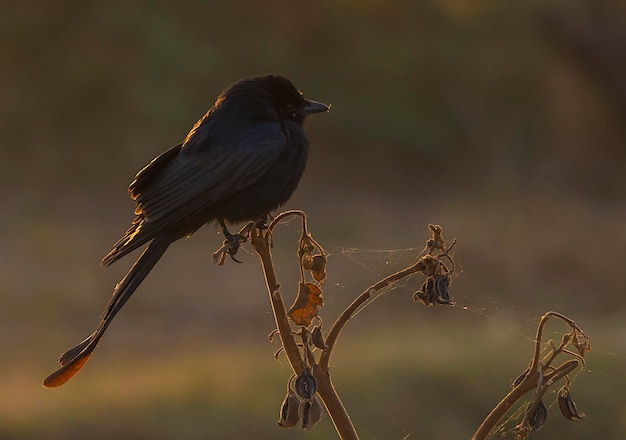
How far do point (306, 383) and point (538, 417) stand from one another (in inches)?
15.5

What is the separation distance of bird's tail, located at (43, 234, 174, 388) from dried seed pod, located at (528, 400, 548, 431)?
29.5 inches

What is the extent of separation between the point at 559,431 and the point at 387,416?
79cm

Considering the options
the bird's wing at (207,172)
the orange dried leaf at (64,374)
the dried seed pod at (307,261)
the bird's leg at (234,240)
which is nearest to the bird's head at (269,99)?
the bird's wing at (207,172)

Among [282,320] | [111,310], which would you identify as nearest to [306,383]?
[282,320]

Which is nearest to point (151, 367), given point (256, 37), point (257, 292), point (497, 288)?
point (257, 292)

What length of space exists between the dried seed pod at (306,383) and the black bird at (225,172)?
830 millimetres

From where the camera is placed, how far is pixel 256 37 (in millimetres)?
9383

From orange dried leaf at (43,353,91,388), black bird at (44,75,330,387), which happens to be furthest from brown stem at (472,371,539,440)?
black bird at (44,75,330,387)

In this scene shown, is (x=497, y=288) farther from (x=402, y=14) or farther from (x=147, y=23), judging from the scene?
(x=147, y=23)

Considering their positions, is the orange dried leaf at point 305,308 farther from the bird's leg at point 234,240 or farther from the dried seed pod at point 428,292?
the bird's leg at point 234,240

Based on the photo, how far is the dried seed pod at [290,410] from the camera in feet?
5.13

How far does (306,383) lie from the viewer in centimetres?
147

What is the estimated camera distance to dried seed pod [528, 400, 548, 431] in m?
1.57

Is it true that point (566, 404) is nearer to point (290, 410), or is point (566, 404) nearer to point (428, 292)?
point (428, 292)
